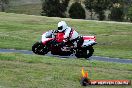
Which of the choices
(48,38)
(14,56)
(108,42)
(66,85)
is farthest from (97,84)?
(108,42)

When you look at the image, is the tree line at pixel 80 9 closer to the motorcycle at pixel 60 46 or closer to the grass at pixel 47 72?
the motorcycle at pixel 60 46

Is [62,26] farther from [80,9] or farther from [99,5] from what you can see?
[99,5]

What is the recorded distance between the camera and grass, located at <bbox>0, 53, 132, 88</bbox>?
1335 cm

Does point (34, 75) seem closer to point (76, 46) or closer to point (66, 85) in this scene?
point (66, 85)

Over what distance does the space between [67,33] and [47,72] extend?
6.36 meters

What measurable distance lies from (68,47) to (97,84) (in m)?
8.63

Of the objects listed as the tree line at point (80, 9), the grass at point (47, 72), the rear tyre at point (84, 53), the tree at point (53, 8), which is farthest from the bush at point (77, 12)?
the grass at point (47, 72)

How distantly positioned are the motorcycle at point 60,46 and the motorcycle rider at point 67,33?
0.16 m

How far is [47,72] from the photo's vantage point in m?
15.1

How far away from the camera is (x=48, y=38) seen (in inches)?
850

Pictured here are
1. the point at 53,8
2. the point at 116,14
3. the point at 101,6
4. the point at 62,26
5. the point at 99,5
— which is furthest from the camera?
the point at 101,6

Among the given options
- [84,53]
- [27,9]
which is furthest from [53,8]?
[84,53]

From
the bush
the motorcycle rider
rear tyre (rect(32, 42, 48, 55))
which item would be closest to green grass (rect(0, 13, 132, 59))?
rear tyre (rect(32, 42, 48, 55))

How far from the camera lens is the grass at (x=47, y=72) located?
13352 millimetres
